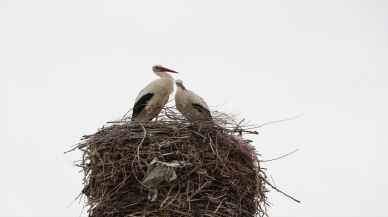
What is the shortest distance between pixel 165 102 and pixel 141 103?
312mm

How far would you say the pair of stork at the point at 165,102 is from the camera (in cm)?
767

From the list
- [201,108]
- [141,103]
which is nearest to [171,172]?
[201,108]

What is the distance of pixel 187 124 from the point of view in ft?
22.4

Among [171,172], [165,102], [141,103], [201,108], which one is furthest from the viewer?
[165,102]

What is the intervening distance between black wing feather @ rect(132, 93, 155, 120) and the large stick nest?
811 millimetres

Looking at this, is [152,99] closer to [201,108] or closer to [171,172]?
[201,108]

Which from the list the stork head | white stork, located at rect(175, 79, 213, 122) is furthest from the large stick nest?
the stork head

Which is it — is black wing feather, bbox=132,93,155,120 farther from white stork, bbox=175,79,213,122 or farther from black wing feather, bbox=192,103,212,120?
black wing feather, bbox=192,103,212,120

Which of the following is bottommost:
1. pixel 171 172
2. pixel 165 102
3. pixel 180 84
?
pixel 171 172

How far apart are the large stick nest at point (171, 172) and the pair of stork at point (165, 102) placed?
2.25 ft

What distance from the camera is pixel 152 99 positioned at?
26.2 feet

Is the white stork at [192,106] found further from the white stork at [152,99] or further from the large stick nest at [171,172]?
the large stick nest at [171,172]

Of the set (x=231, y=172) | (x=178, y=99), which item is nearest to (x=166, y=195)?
(x=231, y=172)

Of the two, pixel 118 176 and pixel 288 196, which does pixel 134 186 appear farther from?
pixel 288 196
